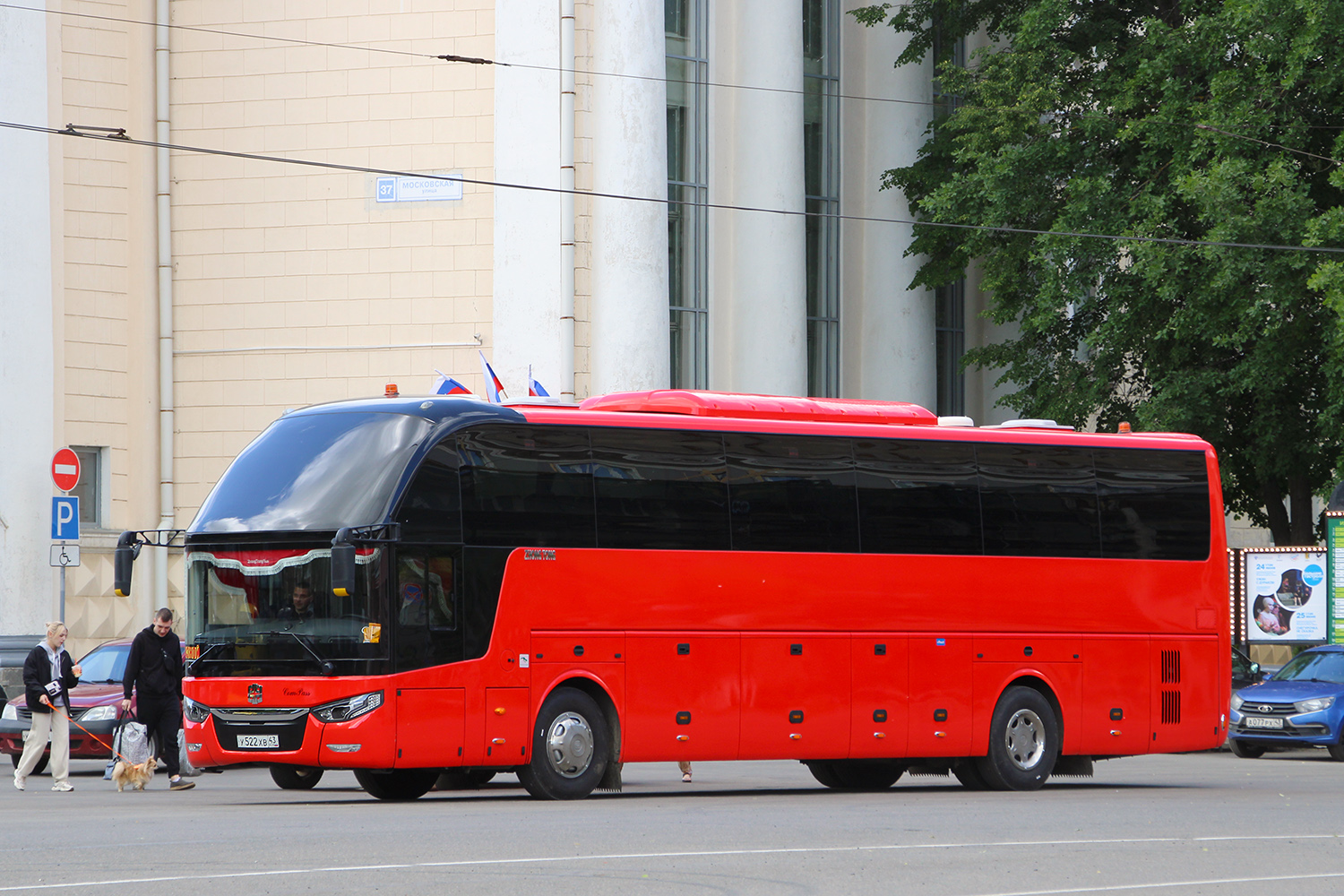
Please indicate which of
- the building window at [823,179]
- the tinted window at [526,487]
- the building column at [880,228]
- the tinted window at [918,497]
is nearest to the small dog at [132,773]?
the tinted window at [526,487]

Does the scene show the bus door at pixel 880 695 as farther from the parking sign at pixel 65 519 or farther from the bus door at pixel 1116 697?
the parking sign at pixel 65 519

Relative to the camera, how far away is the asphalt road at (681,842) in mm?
10539

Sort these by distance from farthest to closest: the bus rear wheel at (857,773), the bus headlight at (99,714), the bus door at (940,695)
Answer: the bus headlight at (99,714)
the bus rear wheel at (857,773)
the bus door at (940,695)

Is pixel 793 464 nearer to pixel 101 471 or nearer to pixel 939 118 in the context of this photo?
pixel 101 471

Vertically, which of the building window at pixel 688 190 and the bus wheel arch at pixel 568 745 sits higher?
the building window at pixel 688 190

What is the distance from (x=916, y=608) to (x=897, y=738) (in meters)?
1.25

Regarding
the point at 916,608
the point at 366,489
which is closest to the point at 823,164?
the point at 916,608

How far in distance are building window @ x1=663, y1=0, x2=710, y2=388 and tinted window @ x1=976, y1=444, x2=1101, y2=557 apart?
17.1 meters

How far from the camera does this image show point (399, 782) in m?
18.3

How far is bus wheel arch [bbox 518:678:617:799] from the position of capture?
1773cm

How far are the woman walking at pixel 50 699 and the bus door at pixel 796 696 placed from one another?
22.2 ft

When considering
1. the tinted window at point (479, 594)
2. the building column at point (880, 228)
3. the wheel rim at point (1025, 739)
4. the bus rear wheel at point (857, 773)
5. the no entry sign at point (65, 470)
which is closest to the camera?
the tinted window at point (479, 594)

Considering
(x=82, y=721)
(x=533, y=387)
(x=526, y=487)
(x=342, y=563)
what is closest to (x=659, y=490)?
(x=526, y=487)

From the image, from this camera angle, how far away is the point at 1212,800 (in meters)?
18.5
